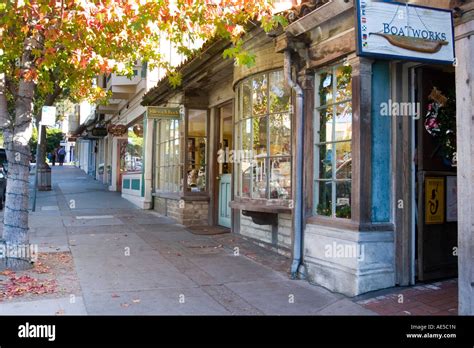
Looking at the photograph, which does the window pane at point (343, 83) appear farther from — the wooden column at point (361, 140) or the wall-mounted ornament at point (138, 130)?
the wall-mounted ornament at point (138, 130)

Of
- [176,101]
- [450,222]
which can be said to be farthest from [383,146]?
[176,101]

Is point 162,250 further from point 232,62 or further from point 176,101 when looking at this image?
point 176,101

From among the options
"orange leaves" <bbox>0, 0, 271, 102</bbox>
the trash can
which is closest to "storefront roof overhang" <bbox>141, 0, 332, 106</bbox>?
"orange leaves" <bbox>0, 0, 271, 102</bbox>

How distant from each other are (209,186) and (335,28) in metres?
6.23

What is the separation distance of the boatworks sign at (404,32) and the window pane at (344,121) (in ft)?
3.71

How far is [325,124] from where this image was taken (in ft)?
20.6

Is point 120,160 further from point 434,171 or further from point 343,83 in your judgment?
point 434,171

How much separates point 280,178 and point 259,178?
0.51m

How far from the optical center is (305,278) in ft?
20.7

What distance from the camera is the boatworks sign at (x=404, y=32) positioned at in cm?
469

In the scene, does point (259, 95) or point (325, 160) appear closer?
point (325, 160)

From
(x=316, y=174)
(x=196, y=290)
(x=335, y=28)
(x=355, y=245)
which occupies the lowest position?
(x=196, y=290)

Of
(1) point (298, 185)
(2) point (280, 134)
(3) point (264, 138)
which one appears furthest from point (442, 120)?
(3) point (264, 138)

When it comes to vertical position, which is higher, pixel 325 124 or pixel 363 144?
pixel 325 124
